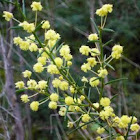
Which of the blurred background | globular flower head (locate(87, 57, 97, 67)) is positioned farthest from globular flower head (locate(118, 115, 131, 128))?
the blurred background

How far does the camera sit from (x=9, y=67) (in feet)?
5.70

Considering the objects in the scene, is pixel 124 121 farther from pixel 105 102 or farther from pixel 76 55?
pixel 76 55

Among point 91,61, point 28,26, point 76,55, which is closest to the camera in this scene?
point 28,26

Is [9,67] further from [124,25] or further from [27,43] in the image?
[124,25]

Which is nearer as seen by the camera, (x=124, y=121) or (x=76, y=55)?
(x=124, y=121)

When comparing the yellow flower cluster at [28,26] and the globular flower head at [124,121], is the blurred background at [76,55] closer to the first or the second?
the globular flower head at [124,121]

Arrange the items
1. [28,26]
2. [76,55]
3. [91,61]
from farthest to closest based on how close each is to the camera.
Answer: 1. [76,55]
2. [91,61]
3. [28,26]

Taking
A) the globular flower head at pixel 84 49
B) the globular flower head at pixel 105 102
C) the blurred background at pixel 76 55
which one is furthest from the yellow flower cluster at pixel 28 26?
the blurred background at pixel 76 55

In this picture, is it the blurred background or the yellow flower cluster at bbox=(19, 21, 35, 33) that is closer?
the yellow flower cluster at bbox=(19, 21, 35, 33)

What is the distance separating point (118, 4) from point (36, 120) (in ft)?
3.62

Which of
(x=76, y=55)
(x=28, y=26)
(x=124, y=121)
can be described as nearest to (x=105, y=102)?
(x=124, y=121)

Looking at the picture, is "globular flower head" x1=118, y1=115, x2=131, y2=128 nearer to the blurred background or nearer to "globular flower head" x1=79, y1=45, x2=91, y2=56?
"globular flower head" x1=79, y1=45, x2=91, y2=56

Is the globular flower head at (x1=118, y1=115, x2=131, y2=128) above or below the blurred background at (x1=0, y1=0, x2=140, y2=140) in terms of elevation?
below

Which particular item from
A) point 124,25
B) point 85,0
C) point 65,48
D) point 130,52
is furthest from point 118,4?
point 65,48
